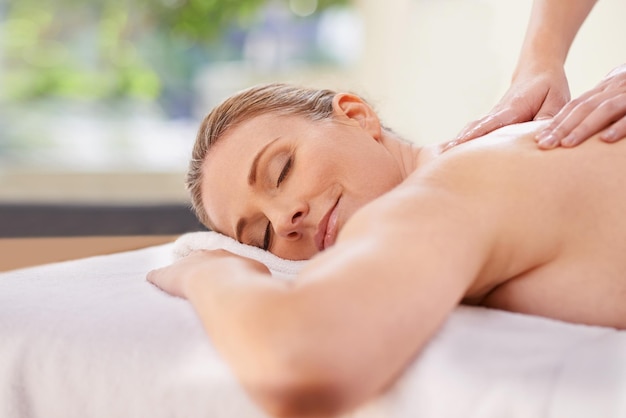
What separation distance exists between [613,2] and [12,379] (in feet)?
6.32

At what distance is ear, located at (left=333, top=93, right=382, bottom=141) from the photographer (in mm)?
1565

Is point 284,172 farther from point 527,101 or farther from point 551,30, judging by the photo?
point 551,30

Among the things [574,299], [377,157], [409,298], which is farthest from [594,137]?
[409,298]

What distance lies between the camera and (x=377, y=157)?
1464 mm

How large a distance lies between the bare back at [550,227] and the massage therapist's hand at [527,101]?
13.5 inches

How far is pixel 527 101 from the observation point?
5.28ft

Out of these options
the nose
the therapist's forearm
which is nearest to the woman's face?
the nose

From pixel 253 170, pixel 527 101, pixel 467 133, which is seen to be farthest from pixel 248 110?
pixel 527 101

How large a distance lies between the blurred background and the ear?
2015 millimetres

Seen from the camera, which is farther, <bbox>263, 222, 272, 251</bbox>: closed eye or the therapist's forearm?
Result: the therapist's forearm

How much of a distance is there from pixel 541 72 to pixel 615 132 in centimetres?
57

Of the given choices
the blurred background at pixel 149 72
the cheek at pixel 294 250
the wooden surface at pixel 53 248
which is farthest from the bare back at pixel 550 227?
the blurred background at pixel 149 72

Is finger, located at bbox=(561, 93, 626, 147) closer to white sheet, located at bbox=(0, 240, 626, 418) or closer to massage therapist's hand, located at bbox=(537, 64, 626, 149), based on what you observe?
massage therapist's hand, located at bbox=(537, 64, 626, 149)

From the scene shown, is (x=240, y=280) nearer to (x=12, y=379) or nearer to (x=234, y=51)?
(x=12, y=379)
